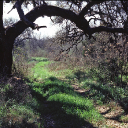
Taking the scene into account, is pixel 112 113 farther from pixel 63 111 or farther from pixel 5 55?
pixel 5 55

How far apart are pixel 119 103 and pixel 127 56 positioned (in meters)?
3.25

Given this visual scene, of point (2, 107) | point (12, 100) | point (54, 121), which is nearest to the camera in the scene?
point (2, 107)

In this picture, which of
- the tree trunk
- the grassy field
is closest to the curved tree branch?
the tree trunk

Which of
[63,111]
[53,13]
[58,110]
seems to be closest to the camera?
[63,111]

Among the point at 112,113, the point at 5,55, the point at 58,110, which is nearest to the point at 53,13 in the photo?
the point at 5,55

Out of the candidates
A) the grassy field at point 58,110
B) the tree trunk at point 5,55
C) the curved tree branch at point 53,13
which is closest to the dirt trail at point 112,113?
the grassy field at point 58,110

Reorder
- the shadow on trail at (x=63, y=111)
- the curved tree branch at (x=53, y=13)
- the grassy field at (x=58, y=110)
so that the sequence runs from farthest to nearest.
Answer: the curved tree branch at (x=53, y=13) → the shadow on trail at (x=63, y=111) → the grassy field at (x=58, y=110)

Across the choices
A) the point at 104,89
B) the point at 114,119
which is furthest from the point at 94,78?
the point at 114,119

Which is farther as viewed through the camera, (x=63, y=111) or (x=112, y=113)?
(x=112, y=113)

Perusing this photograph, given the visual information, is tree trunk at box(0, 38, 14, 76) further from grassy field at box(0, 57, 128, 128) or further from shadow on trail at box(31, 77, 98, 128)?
shadow on trail at box(31, 77, 98, 128)

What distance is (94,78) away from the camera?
426 inches

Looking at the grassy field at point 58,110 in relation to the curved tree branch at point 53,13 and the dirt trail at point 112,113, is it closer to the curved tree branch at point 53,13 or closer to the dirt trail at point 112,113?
the dirt trail at point 112,113

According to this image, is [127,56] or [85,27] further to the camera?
[127,56]

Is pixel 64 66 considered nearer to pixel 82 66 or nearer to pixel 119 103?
pixel 82 66
